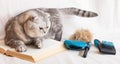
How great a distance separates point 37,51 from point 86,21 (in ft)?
1.70

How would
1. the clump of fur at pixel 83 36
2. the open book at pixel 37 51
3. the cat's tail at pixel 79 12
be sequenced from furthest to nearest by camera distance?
1. the cat's tail at pixel 79 12
2. the clump of fur at pixel 83 36
3. the open book at pixel 37 51

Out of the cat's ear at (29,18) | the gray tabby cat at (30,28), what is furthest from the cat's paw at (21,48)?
the cat's ear at (29,18)

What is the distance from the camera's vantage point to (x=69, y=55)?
3.37 feet

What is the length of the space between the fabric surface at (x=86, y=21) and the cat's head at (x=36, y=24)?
0.48 feet

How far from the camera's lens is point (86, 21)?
1416mm

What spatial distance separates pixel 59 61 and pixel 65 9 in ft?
1.51

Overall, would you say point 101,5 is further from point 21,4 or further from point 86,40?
point 21,4

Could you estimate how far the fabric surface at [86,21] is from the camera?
988mm

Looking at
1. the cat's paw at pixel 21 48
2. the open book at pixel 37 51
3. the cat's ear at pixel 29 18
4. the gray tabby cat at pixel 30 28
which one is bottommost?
the open book at pixel 37 51

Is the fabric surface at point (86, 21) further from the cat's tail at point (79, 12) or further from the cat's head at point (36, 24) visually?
the cat's head at point (36, 24)

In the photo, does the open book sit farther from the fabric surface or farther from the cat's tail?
the cat's tail

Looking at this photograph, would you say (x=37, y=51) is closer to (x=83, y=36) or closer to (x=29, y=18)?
(x=29, y=18)

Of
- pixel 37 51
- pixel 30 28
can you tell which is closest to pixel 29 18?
pixel 30 28

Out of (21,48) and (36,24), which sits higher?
(36,24)
